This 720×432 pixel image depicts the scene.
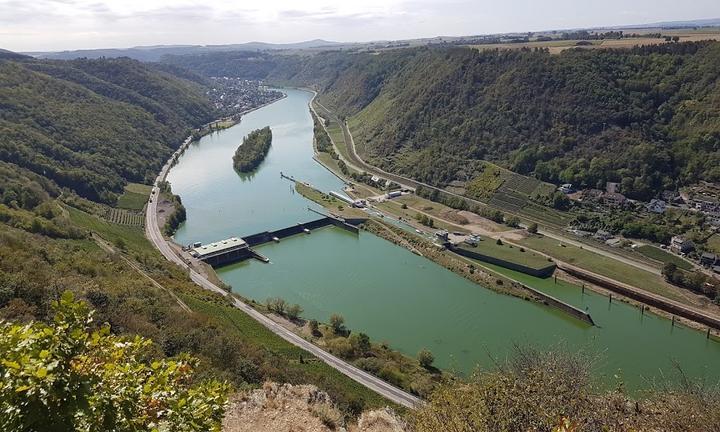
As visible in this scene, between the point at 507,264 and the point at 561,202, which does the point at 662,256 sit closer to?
the point at 507,264

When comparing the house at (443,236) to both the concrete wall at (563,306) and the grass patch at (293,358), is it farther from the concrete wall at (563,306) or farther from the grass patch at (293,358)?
the grass patch at (293,358)

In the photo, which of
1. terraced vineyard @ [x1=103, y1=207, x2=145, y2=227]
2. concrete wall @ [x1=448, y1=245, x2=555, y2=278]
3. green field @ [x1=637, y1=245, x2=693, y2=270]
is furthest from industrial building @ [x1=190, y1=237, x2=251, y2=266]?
green field @ [x1=637, y1=245, x2=693, y2=270]

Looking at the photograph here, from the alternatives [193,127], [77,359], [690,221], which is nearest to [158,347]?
[77,359]

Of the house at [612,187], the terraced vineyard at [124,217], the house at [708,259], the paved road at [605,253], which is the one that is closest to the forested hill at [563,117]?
the house at [612,187]

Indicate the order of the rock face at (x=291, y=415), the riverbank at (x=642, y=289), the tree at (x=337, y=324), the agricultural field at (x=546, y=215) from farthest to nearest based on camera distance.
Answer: the agricultural field at (x=546, y=215) → the riverbank at (x=642, y=289) → the tree at (x=337, y=324) → the rock face at (x=291, y=415)

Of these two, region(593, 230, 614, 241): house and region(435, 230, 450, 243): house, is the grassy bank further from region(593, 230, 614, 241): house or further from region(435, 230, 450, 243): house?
region(593, 230, 614, 241): house

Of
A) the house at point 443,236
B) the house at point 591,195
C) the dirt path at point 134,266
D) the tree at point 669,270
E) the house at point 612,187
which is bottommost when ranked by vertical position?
the house at point 443,236
